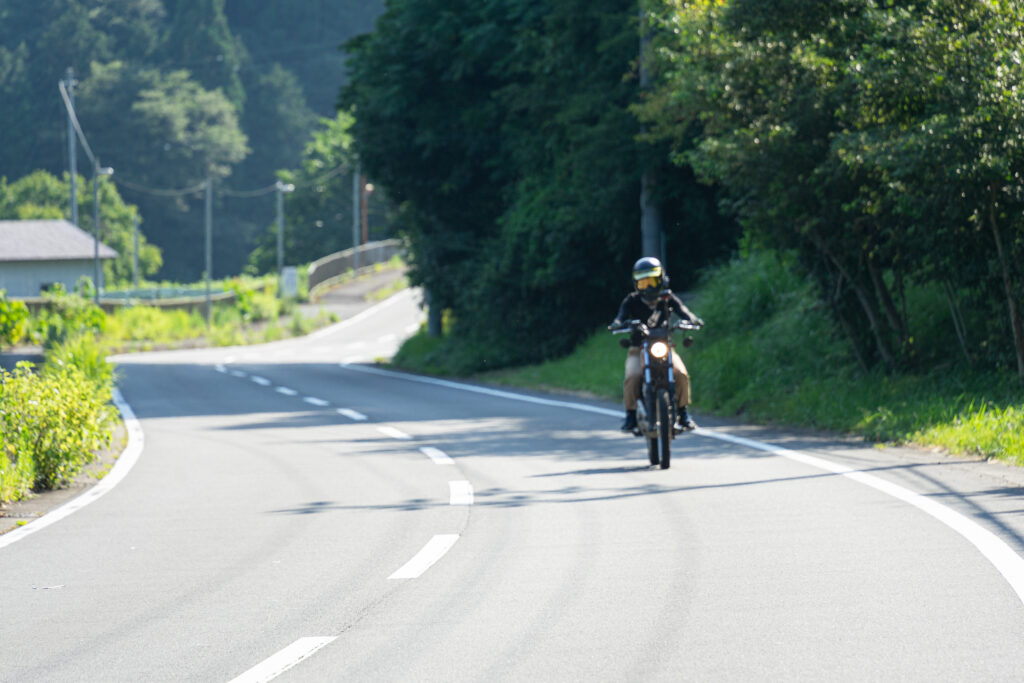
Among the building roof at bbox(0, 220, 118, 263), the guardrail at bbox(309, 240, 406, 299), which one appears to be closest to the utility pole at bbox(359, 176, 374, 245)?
the guardrail at bbox(309, 240, 406, 299)

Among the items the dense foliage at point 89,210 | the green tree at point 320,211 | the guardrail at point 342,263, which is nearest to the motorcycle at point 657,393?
the guardrail at point 342,263

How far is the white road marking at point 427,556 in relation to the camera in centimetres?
763

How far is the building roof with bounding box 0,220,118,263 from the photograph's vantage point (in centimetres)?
8150

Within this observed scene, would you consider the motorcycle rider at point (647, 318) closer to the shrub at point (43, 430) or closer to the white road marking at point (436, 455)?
the white road marking at point (436, 455)

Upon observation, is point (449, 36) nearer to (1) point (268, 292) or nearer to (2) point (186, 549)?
(2) point (186, 549)

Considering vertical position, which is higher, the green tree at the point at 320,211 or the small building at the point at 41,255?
the green tree at the point at 320,211

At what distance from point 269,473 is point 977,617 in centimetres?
794

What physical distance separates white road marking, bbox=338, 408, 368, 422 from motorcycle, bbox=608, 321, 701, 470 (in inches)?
310

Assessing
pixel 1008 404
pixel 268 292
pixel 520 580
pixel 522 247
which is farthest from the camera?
pixel 268 292

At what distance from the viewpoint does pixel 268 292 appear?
76.0m

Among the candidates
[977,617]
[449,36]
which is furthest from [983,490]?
[449,36]

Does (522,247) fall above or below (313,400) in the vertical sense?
above

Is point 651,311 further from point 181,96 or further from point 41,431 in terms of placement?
point 181,96

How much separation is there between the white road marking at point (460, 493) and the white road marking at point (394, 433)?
4615 millimetres
